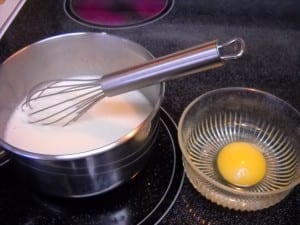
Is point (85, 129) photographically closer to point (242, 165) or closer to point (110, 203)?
point (110, 203)

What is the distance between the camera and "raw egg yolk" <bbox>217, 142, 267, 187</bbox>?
1.61ft

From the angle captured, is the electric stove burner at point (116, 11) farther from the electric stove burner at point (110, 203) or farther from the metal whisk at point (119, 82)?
the electric stove burner at point (110, 203)

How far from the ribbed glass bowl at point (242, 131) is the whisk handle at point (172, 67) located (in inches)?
3.9

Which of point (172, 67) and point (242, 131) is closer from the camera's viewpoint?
point (172, 67)

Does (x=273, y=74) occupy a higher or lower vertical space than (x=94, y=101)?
lower

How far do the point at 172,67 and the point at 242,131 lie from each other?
0.69 feet

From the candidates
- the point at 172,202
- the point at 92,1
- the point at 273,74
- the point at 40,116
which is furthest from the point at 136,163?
the point at 92,1

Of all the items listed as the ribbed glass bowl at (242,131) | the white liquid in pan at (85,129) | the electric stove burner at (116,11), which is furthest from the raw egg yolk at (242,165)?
the electric stove burner at (116,11)

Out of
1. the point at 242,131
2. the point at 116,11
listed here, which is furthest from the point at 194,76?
the point at 116,11

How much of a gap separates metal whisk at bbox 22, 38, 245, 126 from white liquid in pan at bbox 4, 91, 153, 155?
0.06ft

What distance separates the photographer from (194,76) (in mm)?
678

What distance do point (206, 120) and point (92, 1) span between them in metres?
0.43

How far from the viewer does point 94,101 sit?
569mm

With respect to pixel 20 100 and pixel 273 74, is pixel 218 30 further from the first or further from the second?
pixel 20 100
